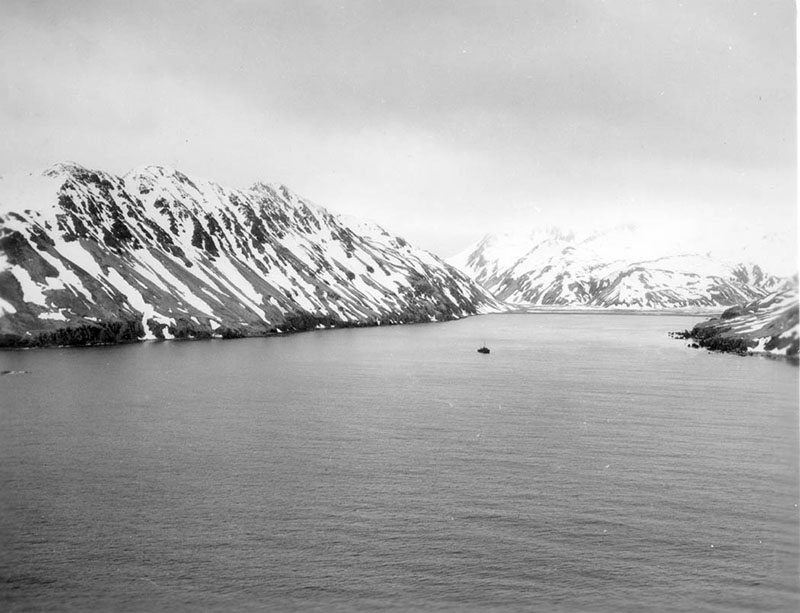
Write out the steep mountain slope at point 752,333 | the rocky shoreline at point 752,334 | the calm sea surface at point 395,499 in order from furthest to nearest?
1. the steep mountain slope at point 752,333
2. the rocky shoreline at point 752,334
3. the calm sea surface at point 395,499

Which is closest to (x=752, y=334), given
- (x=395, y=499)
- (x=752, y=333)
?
(x=752, y=333)

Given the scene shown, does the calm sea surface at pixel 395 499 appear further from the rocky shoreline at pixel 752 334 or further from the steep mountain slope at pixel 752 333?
the steep mountain slope at pixel 752 333

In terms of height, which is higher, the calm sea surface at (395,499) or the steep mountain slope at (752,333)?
the steep mountain slope at (752,333)

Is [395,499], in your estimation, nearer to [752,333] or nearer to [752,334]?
[752,334]

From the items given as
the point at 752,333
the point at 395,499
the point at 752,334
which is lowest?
the point at 395,499

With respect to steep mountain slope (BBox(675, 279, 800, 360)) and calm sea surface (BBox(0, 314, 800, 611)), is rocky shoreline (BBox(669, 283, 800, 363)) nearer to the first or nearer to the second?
steep mountain slope (BBox(675, 279, 800, 360))

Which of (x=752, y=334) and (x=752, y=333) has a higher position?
(x=752, y=333)

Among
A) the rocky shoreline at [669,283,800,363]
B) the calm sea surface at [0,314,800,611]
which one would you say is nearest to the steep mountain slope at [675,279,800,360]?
the rocky shoreline at [669,283,800,363]

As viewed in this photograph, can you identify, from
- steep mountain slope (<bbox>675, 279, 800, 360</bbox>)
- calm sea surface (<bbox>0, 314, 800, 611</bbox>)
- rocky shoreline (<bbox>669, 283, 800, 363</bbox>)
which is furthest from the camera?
steep mountain slope (<bbox>675, 279, 800, 360</bbox>)

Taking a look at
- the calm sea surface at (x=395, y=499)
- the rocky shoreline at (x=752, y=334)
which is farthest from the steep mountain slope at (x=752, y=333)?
the calm sea surface at (x=395, y=499)
